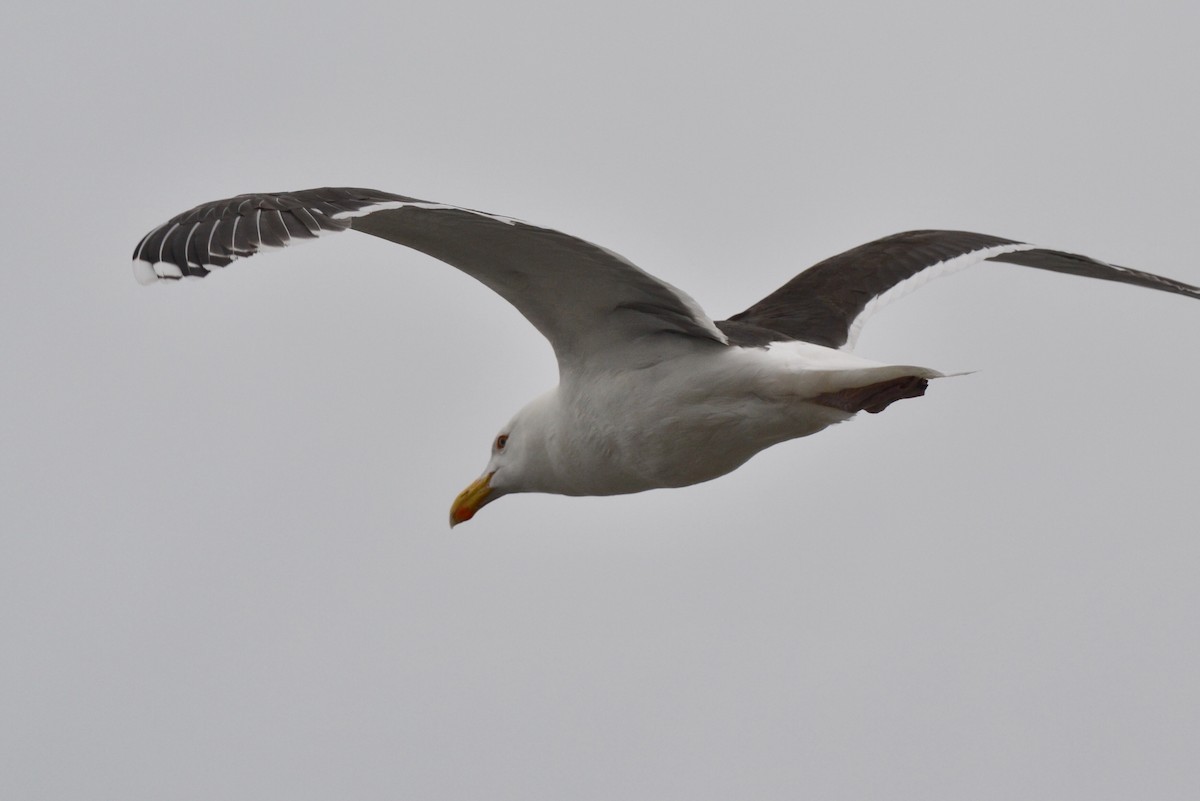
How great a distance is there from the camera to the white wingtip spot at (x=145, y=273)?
26.2 feet

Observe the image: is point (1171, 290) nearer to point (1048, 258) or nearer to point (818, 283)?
point (1048, 258)

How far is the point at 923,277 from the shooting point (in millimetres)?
11828

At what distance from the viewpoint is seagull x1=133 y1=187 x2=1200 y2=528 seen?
830 centimetres

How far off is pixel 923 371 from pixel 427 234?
103 inches

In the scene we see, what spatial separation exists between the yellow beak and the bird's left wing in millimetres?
1652

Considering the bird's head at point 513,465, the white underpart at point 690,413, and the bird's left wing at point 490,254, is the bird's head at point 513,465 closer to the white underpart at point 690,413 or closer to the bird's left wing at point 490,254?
the white underpart at point 690,413

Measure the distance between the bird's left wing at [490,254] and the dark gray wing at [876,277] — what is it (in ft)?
2.67

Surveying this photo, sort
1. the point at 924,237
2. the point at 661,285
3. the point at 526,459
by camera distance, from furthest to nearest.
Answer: the point at 924,237, the point at 526,459, the point at 661,285

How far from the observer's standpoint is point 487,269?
9.85 m

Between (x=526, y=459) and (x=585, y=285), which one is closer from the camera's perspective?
(x=585, y=285)

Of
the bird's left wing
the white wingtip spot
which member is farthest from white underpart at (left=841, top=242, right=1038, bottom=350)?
the white wingtip spot

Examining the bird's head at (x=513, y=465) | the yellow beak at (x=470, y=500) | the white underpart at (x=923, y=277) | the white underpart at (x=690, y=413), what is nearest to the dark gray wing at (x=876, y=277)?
the white underpart at (x=923, y=277)

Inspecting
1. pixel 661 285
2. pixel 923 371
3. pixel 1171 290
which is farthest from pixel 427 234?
pixel 1171 290

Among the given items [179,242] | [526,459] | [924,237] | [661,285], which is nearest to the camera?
[179,242]
